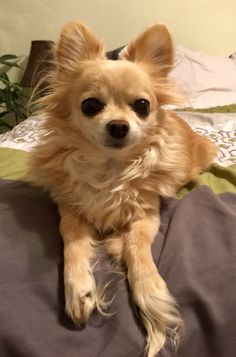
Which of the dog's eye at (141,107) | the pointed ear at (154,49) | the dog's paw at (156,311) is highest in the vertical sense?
the pointed ear at (154,49)

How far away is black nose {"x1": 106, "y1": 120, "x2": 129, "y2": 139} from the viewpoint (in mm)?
990

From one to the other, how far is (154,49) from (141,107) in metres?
0.25

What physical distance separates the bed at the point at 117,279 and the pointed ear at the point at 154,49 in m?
0.44

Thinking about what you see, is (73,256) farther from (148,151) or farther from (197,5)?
(197,5)

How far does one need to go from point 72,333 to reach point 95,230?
374 mm

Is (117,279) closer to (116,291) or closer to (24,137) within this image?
(116,291)

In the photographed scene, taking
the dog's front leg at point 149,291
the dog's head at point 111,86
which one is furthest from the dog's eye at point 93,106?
the dog's front leg at point 149,291

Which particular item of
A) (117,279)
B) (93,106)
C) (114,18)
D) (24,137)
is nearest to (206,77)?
(114,18)

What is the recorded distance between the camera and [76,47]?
3.85ft

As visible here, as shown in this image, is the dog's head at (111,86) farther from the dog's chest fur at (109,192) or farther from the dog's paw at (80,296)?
the dog's paw at (80,296)

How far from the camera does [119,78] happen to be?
3.46 ft

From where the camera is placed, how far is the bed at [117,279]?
0.71m

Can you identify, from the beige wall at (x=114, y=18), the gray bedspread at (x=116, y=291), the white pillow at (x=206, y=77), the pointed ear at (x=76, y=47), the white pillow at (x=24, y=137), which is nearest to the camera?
the gray bedspread at (x=116, y=291)

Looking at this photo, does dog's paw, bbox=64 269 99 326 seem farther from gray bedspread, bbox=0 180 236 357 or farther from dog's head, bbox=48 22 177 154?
dog's head, bbox=48 22 177 154
